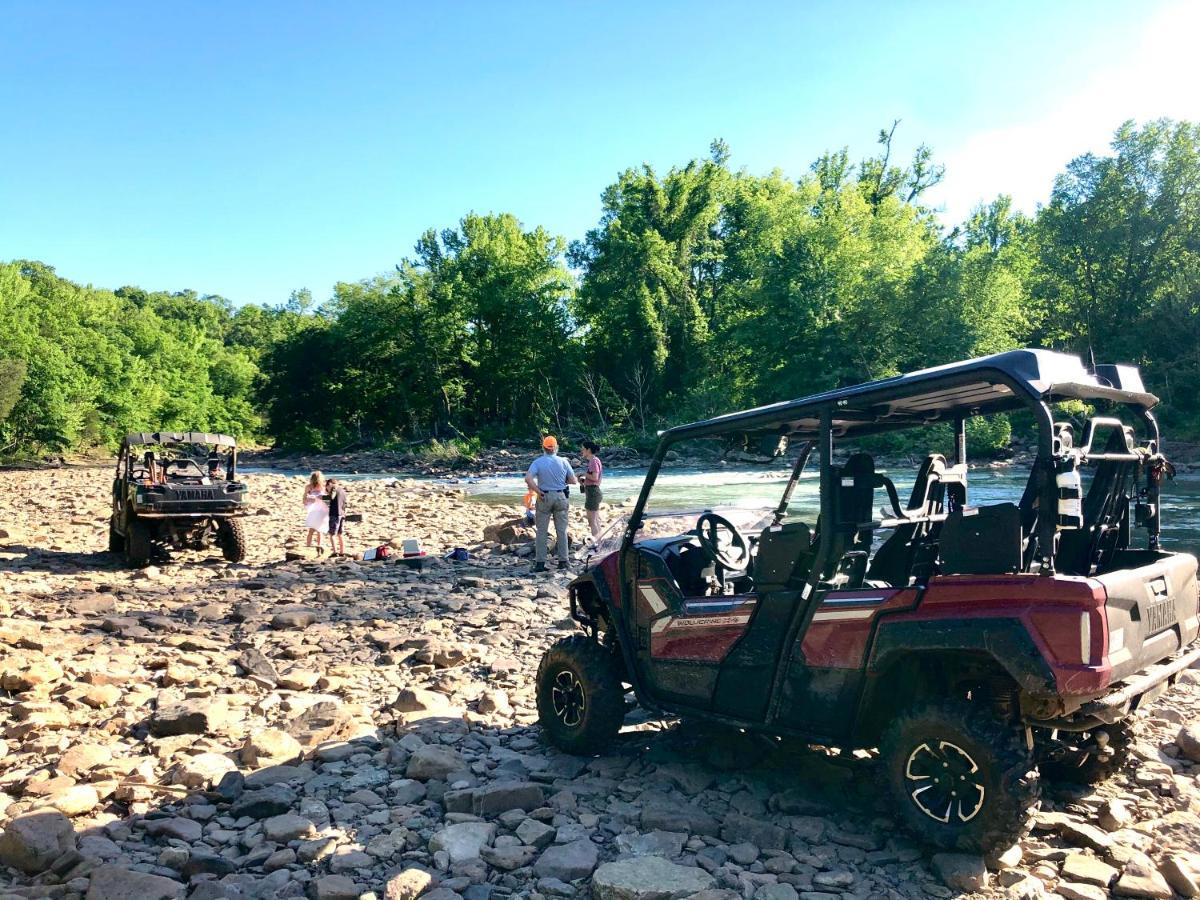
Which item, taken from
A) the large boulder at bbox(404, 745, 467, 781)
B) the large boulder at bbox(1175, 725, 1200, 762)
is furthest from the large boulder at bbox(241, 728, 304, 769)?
the large boulder at bbox(1175, 725, 1200, 762)

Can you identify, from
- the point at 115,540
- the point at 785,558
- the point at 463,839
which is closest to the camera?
the point at 463,839

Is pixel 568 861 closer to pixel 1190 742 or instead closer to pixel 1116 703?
pixel 1116 703

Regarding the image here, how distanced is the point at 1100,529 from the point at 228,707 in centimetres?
554

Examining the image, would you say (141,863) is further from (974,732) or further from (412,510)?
(412,510)

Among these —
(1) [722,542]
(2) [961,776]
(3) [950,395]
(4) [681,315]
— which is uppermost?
(4) [681,315]

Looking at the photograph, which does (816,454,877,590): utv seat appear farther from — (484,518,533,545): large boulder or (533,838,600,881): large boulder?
(484,518,533,545): large boulder

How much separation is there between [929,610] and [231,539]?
40.1 feet

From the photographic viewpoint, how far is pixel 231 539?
13477 mm

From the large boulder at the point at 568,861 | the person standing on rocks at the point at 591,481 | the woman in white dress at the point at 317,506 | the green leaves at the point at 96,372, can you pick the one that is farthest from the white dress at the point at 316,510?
the green leaves at the point at 96,372

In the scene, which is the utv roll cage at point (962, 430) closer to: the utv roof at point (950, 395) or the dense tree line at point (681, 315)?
the utv roof at point (950, 395)

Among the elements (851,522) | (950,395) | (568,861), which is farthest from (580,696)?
(950,395)

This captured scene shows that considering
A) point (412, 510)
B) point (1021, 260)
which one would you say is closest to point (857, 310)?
point (1021, 260)

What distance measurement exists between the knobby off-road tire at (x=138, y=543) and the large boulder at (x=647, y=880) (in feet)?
37.7

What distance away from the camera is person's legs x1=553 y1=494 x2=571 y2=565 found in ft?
39.4
